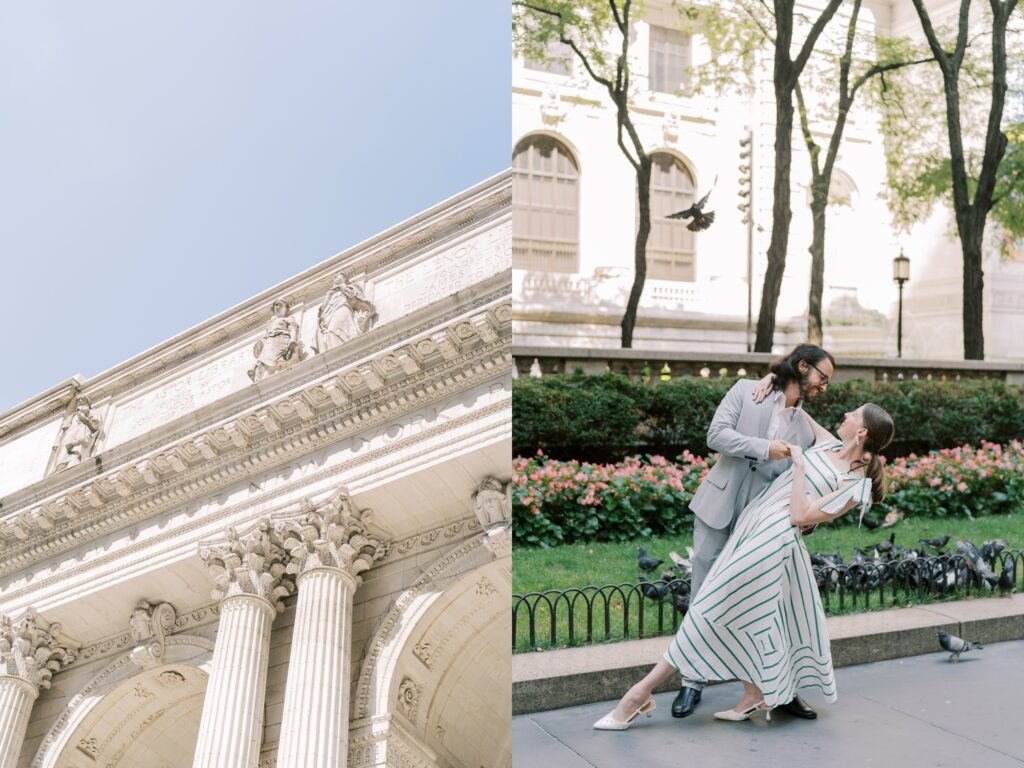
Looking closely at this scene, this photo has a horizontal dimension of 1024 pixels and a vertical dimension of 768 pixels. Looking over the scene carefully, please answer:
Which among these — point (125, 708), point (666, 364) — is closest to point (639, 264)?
point (666, 364)

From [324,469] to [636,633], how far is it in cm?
511

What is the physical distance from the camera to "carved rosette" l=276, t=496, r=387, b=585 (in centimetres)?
770

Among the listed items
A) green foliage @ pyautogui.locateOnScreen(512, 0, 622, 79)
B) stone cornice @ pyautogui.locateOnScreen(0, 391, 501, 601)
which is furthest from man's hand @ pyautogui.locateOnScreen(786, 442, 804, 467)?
stone cornice @ pyautogui.locateOnScreen(0, 391, 501, 601)

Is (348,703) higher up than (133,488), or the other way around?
(133,488)

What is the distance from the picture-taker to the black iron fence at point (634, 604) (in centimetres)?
339

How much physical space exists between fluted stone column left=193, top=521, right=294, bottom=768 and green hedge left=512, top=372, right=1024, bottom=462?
4886 mm

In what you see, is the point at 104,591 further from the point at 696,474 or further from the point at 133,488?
the point at 696,474

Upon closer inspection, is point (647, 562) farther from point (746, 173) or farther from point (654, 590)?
point (746, 173)

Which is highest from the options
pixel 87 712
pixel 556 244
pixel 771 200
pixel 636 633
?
pixel 771 200

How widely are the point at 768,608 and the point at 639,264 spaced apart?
1.37 meters

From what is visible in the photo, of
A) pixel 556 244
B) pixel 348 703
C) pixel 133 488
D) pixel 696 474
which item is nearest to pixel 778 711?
pixel 696 474

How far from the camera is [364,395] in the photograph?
8.07m

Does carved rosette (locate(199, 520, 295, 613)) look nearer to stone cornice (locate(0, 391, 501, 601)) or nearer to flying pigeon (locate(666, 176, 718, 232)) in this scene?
stone cornice (locate(0, 391, 501, 601))

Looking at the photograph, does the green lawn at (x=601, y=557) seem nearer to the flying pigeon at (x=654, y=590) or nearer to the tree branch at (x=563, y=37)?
the flying pigeon at (x=654, y=590)
